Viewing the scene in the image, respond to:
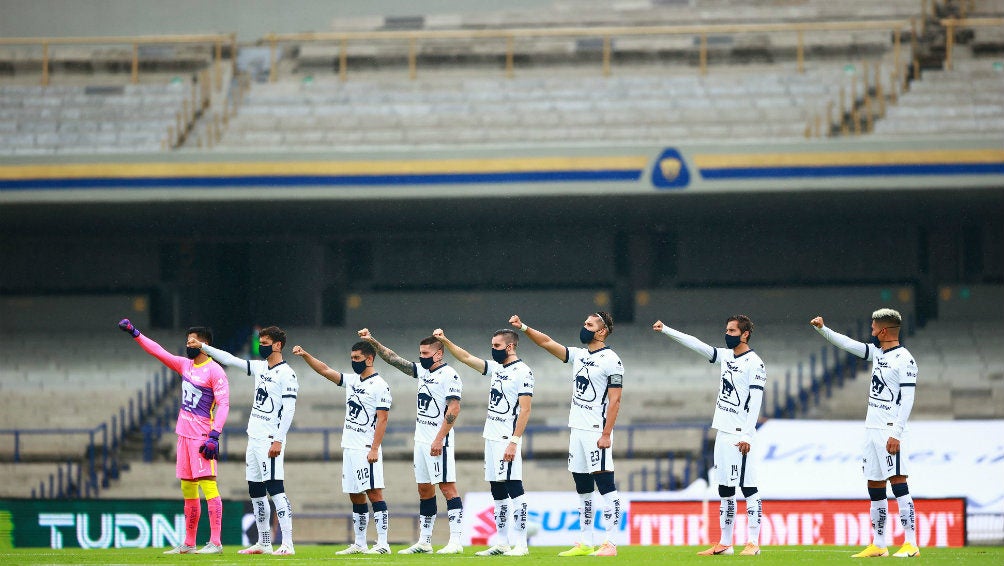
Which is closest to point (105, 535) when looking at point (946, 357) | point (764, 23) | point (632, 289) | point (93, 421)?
point (93, 421)

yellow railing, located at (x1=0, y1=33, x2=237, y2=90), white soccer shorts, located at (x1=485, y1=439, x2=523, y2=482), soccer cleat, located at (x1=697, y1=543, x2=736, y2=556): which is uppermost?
yellow railing, located at (x1=0, y1=33, x2=237, y2=90)

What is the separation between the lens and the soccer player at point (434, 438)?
49.8 feet

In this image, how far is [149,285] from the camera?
32.9 m

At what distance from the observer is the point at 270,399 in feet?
50.5

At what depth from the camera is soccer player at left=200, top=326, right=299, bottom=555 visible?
15305 mm

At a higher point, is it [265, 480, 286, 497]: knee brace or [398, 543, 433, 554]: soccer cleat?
[265, 480, 286, 497]: knee brace

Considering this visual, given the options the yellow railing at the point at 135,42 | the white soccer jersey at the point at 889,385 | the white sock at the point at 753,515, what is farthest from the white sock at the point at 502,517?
A: the yellow railing at the point at 135,42

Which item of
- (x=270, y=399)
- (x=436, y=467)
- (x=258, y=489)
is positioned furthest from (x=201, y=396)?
(x=436, y=467)

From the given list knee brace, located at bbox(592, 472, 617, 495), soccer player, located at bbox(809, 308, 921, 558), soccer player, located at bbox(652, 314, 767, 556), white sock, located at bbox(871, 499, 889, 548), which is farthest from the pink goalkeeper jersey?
white sock, located at bbox(871, 499, 889, 548)

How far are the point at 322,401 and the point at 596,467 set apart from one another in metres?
15.1

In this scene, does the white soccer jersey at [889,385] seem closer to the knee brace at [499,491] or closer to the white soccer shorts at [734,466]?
the white soccer shorts at [734,466]

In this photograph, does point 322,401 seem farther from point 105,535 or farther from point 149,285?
point 105,535

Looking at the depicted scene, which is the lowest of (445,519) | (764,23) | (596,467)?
(445,519)

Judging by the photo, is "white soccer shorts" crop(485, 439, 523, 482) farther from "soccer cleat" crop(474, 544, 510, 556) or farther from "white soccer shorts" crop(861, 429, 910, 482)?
"white soccer shorts" crop(861, 429, 910, 482)
